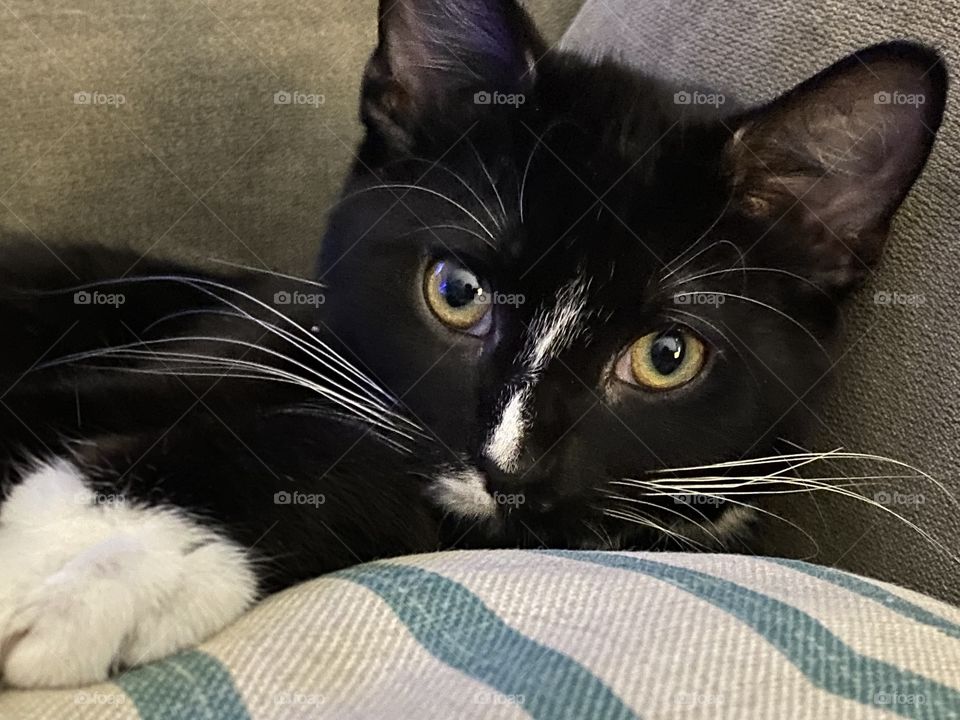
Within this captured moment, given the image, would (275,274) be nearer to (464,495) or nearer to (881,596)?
(464,495)

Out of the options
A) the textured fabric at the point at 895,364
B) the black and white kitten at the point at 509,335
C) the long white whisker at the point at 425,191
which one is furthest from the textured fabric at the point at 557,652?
the long white whisker at the point at 425,191

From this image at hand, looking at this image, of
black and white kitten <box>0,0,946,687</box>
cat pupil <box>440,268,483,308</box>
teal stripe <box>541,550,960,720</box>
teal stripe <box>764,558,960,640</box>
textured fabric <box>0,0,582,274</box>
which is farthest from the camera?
textured fabric <box>0,0,582,274</box>

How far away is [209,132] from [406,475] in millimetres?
847

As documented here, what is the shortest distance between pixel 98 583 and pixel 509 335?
1.52ft

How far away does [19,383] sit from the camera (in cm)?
98

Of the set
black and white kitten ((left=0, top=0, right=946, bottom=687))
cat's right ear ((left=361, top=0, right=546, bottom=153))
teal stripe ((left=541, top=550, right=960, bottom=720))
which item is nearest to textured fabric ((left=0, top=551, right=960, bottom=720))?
teal stripe ((left=541, top=550, right=960, bottom=720))

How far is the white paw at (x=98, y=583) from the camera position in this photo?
0.62 meters

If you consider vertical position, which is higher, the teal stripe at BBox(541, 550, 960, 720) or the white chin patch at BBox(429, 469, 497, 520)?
the teal stripe at BBox(541, 550, 960, 720)

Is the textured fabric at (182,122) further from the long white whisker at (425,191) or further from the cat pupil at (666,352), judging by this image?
the cat pupil at (666,352)

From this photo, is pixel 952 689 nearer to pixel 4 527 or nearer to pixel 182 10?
pixel 4 527

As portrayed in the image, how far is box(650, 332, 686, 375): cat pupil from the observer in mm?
938

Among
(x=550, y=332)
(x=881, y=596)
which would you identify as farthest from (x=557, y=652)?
(x=550, y=332)

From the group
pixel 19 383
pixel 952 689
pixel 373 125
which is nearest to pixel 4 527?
pixel 19 383

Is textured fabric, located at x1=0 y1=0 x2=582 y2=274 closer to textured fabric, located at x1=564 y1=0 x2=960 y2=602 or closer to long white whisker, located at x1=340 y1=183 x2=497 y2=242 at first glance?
long white whisker, located at x1=340 y1=183 x2=497 y2=242
